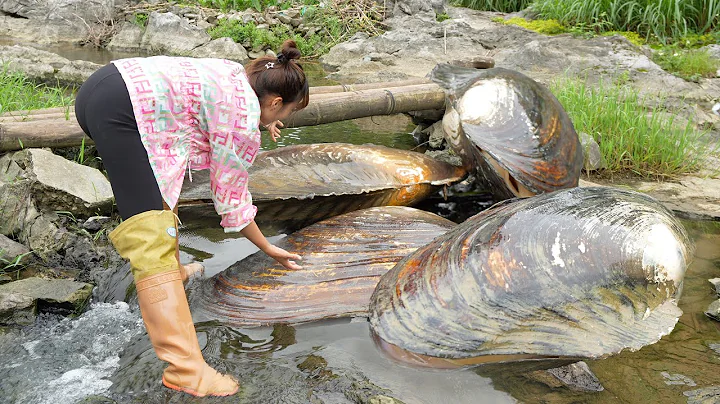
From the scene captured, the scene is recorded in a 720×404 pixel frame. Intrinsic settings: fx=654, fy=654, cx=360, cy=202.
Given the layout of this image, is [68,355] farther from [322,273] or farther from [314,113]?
[314,113]

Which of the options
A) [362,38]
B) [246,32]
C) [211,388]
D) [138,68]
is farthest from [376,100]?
[246,32]

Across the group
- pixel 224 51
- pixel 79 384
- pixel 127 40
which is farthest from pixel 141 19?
pixel 79 384

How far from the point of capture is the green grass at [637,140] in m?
4.86

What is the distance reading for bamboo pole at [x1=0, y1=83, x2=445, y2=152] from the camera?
3.83 m

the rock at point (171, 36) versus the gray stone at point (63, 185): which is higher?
the gray stone at point (63, 185)

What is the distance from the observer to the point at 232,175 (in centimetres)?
255

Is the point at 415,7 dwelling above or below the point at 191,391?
below

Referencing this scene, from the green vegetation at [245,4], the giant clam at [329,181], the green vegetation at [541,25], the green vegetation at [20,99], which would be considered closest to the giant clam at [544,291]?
the giant clam at [329,181]

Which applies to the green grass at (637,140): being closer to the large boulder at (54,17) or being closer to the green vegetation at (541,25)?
the green vegetation at (541,25)

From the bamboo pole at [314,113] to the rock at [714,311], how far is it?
2928mm

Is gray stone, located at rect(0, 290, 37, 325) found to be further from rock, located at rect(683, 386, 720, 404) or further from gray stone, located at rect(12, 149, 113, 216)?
rock, located at rect(683, 386, 720, 404)

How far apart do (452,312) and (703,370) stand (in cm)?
106

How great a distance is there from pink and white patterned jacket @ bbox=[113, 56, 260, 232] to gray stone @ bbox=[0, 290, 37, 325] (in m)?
0.92

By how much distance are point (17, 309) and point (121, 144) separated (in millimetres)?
1031
